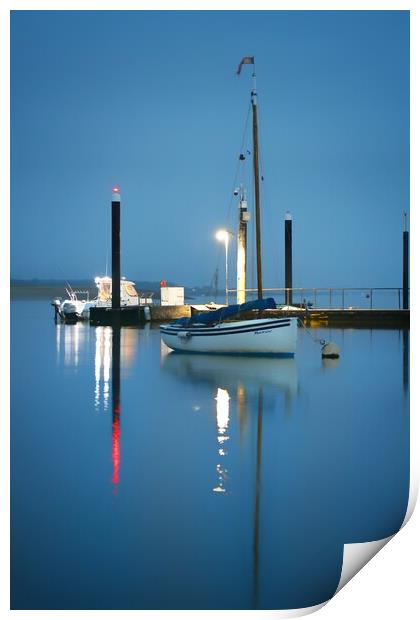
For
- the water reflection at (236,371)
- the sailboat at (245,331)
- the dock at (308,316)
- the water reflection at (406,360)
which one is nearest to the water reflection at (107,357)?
the dock at (308,316)

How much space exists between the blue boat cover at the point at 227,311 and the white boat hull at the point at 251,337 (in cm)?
20

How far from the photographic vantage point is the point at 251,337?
47.1 feet

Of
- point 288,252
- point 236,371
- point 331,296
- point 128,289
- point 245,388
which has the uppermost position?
point 288,252

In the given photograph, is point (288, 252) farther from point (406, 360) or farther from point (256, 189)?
point (406, 360)

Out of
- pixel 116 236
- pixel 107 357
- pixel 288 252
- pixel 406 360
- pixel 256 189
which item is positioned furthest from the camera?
pixel 288 252

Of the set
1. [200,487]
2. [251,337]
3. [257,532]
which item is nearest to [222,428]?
[200,487]

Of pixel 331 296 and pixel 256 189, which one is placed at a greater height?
pixel 256 189

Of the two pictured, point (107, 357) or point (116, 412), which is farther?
point (107, 357)

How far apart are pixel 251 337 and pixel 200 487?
8725 millimetres

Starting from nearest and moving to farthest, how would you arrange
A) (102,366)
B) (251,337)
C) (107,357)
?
(251,337) → (102,366) → (107,357)

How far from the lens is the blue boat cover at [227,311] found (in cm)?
1392

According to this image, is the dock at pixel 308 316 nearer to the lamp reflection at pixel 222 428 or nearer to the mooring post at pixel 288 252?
the mooring post at pixel 288 252
